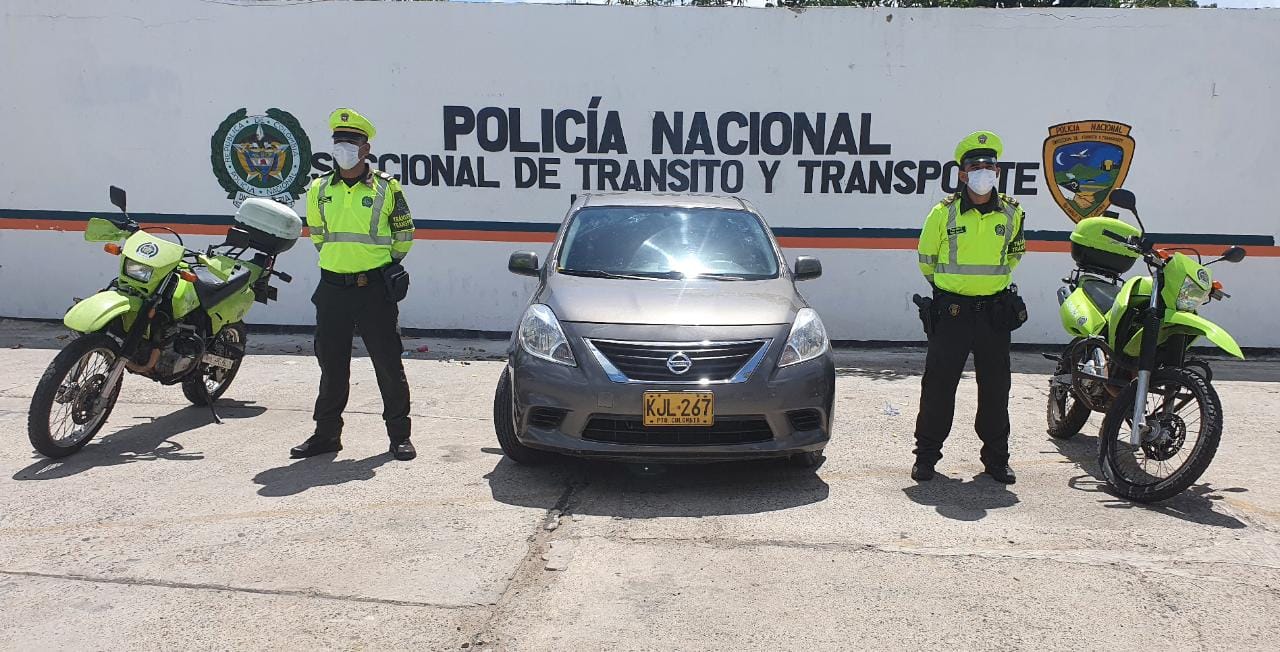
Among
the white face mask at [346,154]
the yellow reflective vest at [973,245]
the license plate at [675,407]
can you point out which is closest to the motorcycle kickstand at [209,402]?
the white face mask at [346,154]

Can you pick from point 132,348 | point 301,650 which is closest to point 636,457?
point 301,650

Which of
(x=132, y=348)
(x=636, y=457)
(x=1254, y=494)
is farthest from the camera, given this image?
(x=132, y=348)

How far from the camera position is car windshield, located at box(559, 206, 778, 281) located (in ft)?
18.8

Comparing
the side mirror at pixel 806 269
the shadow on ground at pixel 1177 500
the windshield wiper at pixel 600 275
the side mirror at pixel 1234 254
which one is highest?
the side mirror at pixel 1234 254

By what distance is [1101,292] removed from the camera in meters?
5.97

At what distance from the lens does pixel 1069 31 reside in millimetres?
8898

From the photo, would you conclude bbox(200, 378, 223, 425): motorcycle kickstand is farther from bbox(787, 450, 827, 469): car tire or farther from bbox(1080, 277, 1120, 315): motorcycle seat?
bbox(1080, 277, 1120, 315): motorcycle seat

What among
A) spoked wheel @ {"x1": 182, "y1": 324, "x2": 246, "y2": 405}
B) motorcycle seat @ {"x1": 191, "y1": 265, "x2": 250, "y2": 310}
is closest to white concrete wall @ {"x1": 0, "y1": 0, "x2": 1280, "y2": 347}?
spoked wheel @ {"x1": 182, "y1": 324, "x2": 246, "y2": 405}

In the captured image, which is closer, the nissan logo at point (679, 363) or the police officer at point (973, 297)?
the nissan logo at point (679, 363)

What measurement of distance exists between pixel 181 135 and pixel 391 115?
210cm

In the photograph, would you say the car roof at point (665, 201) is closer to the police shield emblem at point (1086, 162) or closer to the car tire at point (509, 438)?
the car tire at point (509, 438)

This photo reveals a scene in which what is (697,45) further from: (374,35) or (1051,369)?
(1051,369)

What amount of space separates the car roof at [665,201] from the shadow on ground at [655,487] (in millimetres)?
1794

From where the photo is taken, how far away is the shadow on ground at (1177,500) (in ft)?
15.4
